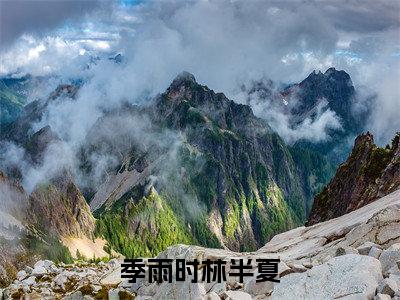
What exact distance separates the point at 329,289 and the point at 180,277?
1854 centimetres

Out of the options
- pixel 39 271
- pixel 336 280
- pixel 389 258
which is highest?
pixel 39 271

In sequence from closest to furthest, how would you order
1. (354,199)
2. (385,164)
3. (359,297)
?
(359,297) → (354,199) → (385,164)

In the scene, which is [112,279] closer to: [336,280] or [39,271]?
[39,271]

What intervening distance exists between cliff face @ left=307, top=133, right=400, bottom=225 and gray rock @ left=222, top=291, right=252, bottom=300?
225ft

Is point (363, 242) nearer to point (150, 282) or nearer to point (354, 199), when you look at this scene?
point (150, 282)

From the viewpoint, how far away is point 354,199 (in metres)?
132

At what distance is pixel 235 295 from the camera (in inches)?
1710

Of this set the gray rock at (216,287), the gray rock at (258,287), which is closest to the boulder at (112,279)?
the gray rock at (216,287)

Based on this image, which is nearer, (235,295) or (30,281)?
(235,295)

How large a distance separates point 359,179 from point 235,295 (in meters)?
120

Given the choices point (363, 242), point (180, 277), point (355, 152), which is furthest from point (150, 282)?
point (355, 152)

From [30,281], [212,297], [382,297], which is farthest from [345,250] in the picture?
[30,281]

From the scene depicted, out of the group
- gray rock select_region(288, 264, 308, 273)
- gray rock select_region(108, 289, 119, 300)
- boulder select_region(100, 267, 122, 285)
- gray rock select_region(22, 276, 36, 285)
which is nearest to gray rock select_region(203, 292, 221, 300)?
gray rock select_region(288, 264, 308, 273)

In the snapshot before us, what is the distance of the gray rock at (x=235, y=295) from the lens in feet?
140
